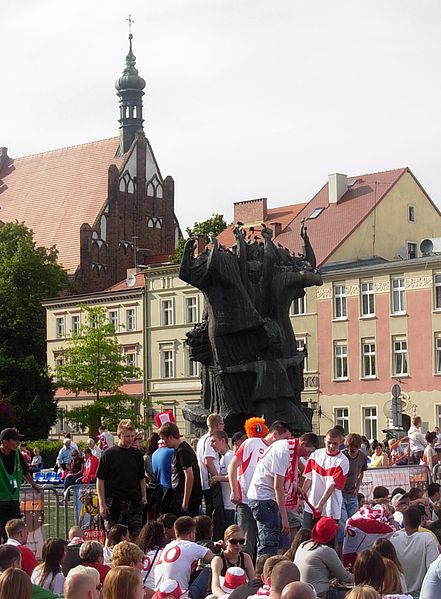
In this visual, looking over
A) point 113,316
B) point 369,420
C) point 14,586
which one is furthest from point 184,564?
point 113,316

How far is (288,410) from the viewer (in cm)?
1895

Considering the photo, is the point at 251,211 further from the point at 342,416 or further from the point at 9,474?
the point at 9,474

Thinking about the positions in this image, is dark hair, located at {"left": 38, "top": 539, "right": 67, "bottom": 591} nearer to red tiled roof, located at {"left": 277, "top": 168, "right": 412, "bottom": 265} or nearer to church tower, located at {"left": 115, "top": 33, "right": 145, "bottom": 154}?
red tiled roof, located at {"left": 277, "top": 168, "right": 412, "bottom": 265}

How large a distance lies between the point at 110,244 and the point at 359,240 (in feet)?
86.7

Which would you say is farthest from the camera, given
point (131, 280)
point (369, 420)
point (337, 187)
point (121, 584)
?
point (131, 280)

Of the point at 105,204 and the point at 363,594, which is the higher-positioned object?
the point at 105,204

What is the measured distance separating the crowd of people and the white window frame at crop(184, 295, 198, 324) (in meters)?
50.2

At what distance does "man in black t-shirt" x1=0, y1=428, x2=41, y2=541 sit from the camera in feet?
45.0

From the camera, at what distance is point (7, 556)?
29.3 feet

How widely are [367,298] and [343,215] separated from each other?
25.7 ft

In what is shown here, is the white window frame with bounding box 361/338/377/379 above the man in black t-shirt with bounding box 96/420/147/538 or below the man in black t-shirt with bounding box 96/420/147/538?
above

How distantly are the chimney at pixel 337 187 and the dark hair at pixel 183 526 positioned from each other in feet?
189

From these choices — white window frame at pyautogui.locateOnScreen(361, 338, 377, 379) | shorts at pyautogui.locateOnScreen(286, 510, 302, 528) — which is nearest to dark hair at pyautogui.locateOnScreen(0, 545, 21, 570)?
shorts at pyautogui.locateOnScreen(286, 510, 302, 528)

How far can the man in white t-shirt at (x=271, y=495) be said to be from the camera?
12617 millimetres
